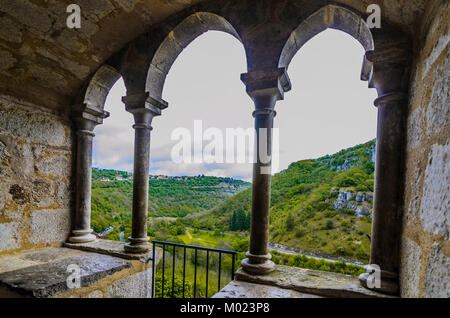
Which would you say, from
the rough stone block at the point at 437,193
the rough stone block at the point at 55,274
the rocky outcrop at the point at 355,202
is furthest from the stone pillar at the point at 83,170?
the rough stone block at the point at 437,193

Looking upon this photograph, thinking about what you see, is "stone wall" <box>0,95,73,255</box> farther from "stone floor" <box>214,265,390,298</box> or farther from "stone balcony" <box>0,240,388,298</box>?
"stone floor" <box>214,265,390,298</box>

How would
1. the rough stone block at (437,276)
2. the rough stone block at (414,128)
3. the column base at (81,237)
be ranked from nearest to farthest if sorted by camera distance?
the rough stone block at (437,276) < the rough stone block at (414,128) < the column base at (81,237)

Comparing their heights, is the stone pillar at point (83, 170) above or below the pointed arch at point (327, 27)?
below

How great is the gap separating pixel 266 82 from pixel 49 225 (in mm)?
3422

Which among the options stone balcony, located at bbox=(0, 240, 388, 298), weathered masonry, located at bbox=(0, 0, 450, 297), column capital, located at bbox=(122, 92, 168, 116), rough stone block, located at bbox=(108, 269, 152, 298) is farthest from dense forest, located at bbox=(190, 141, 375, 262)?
column capital, located at bbox=(122, 92, 168, 116)

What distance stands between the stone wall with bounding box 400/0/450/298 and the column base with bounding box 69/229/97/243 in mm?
3689

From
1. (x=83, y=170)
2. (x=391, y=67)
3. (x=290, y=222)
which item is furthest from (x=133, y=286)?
(x=391, y=67)

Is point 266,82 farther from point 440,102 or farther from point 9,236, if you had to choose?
point 9,236

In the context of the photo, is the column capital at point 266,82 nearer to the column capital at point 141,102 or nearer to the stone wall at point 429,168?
the stone wall at point 429,168

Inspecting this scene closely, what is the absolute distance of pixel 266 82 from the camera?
225 cm

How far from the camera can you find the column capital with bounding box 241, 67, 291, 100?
2219 millimetres

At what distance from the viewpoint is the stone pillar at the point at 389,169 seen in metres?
1.79

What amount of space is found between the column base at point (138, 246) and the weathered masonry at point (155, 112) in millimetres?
18
